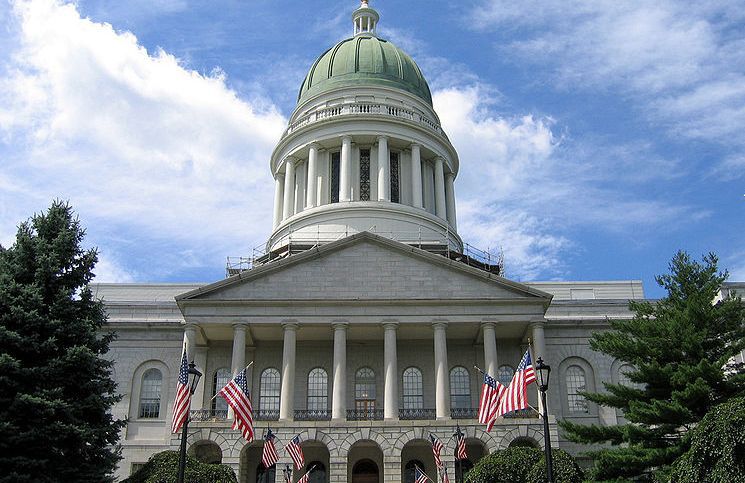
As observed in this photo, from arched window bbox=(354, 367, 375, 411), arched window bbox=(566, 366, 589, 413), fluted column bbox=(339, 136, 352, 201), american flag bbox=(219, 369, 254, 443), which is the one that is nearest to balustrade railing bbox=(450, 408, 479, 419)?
arched window bbox=(354, 367, 375, 411)

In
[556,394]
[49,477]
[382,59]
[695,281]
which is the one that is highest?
[382,59]

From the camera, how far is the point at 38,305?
2258 centimetres

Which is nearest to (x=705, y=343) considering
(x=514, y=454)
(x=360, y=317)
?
(x=514, y=454)

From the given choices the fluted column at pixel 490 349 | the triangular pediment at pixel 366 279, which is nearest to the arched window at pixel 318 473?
the triangular pediment at pixel 366 279

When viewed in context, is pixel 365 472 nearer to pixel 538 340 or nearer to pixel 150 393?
pixel 538 340

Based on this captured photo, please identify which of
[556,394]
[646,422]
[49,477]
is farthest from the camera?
[556,394]

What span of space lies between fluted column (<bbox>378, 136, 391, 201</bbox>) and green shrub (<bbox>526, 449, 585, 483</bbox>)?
22.5 m

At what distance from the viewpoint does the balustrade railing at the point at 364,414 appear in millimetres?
31625

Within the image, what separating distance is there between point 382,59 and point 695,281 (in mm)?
29964

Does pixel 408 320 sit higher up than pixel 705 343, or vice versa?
pixel 408 320

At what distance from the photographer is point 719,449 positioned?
19.0m

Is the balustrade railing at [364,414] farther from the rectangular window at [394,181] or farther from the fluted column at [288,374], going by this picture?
the rectangular window at [394,181]

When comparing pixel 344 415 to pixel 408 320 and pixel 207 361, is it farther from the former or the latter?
pixel 207 361

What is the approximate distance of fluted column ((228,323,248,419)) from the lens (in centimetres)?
3178
